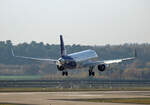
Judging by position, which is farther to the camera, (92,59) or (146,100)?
(92,59)

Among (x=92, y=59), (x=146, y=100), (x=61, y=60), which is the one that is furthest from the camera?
(x=92, y=59)

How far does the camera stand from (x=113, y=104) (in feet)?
294

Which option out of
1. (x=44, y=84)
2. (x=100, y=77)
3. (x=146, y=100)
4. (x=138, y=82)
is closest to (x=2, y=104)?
(x=146, y=100)

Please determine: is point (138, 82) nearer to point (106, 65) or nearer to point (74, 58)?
point (106, 65)

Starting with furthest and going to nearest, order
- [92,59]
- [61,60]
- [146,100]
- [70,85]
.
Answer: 1. [70,85]
2. [92,59]
3. [61,60]
4. [146,100]

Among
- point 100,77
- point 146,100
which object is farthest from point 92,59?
point 100,77

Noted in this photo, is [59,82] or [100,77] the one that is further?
[100,77]

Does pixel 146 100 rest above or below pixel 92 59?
below

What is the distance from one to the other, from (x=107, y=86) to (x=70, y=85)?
34.9ft

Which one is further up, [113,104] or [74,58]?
[74,58]

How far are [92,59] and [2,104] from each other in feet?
125

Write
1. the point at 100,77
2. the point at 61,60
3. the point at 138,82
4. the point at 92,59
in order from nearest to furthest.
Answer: the point at 61,60 < the point at 92,59 < the point at 138,82 < the point at 100,77

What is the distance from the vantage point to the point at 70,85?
150000mm

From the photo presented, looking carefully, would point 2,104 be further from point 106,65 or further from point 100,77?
point 100,77
